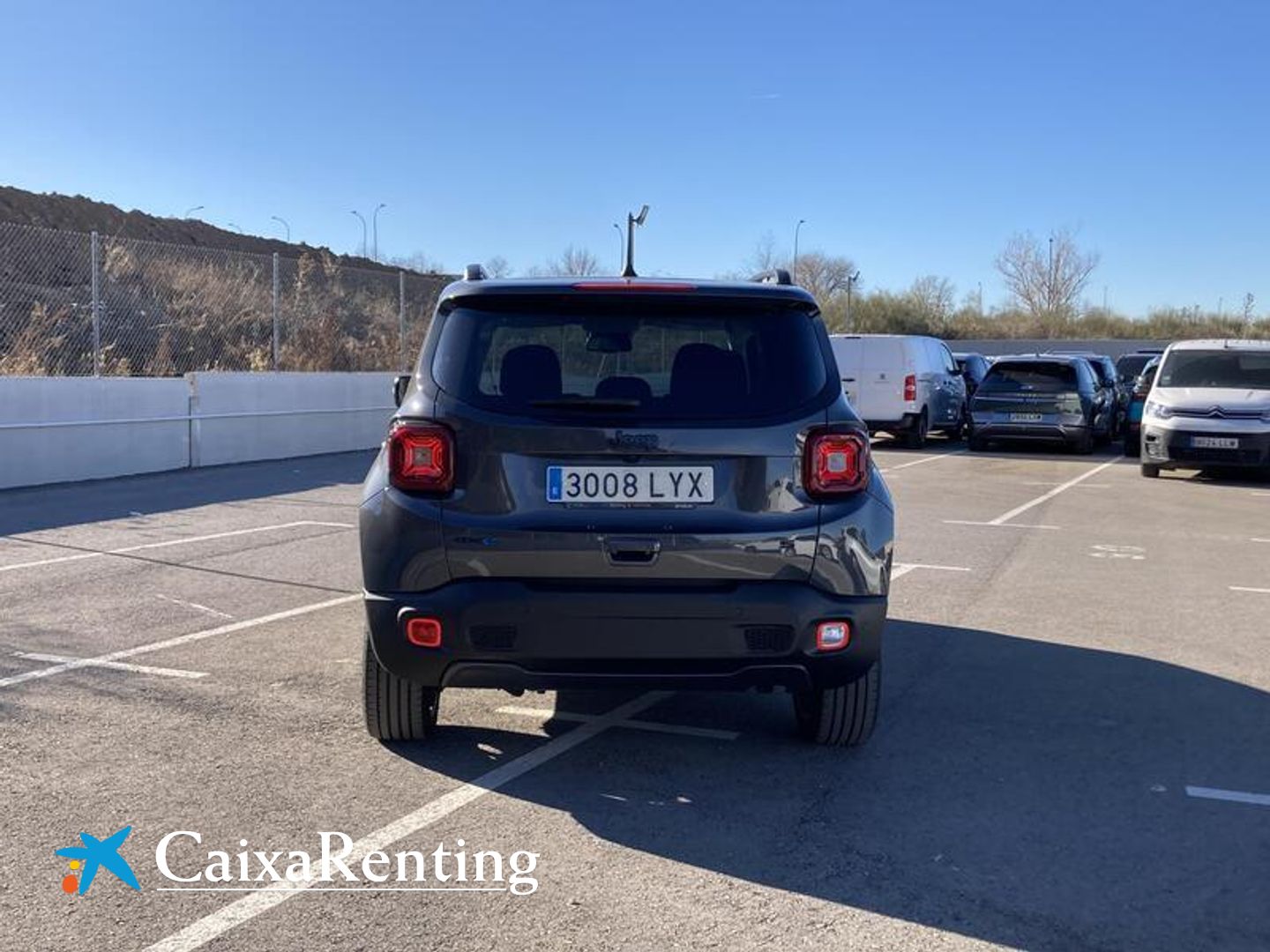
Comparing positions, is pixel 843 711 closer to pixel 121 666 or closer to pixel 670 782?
pixel 670 782

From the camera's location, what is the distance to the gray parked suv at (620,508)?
402cm

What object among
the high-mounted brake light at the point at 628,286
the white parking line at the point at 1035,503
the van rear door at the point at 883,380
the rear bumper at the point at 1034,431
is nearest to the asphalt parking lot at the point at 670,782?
the high-mounted brake light at the point at 628,286

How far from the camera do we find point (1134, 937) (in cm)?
328

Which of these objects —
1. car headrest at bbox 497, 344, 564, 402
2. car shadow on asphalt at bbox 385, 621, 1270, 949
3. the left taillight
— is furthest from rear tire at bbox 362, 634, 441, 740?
car headrest at bbox 497, 344, 564, 402

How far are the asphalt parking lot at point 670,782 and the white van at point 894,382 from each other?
13.5 meters

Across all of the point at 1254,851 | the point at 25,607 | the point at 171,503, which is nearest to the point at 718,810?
the point at 1254,851

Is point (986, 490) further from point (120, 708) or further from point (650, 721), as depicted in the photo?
point (120, 708)

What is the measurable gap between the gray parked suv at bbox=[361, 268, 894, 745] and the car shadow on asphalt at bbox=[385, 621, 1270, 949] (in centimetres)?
48

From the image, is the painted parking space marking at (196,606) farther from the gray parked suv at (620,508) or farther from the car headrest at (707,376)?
the car headrest at (707,376)

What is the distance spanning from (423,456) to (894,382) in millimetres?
18256

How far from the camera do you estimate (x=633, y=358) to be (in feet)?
14.0

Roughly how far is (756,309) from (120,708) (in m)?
3.15

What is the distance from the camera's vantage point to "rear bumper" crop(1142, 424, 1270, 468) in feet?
49.6

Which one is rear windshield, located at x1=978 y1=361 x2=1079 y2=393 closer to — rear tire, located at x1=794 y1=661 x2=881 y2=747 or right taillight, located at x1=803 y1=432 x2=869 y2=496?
rear tire, located at x1=794 y1=661 x2=881 y2=747
